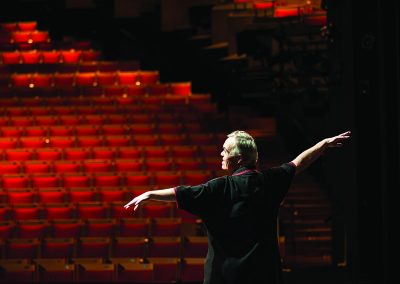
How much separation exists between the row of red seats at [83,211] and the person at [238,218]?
376 cm

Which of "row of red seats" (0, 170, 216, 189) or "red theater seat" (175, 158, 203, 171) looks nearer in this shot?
"row of red seats" (0, 170, 216, 189)

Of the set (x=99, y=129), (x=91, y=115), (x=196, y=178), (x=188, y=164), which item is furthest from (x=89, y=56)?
Result: (x=196, y=178)

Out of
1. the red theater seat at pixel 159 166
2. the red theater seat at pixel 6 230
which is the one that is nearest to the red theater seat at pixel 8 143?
the red theater seat at pixel 159 166

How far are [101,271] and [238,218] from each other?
2.80 meters

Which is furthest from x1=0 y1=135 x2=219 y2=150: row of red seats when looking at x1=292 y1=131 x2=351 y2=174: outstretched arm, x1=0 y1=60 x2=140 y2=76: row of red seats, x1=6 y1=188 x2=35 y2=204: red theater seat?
x1=292 y1=131 x2=351 y2=174: outstretched arm

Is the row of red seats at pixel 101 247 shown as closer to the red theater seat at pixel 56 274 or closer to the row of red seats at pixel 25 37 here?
the red theater seat at pixel 56 274

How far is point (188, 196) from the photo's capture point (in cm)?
186

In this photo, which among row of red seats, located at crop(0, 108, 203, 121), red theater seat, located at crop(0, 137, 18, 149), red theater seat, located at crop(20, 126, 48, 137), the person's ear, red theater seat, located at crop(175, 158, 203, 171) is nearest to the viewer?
the person's ear

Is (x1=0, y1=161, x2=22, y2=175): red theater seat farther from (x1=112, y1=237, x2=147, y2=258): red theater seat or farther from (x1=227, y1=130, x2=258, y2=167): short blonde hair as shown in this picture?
(x1=227, y1=130, x2=258, y2=167): short blonde hair

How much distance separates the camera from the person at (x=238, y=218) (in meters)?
1.86

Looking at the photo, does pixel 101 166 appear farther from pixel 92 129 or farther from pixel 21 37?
pixel 21 37

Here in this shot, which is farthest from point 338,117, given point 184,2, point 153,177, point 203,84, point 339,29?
point 184,2

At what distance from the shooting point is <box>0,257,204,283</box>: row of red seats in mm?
4523

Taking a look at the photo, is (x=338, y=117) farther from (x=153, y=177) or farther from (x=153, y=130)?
(x=153, y=130)
